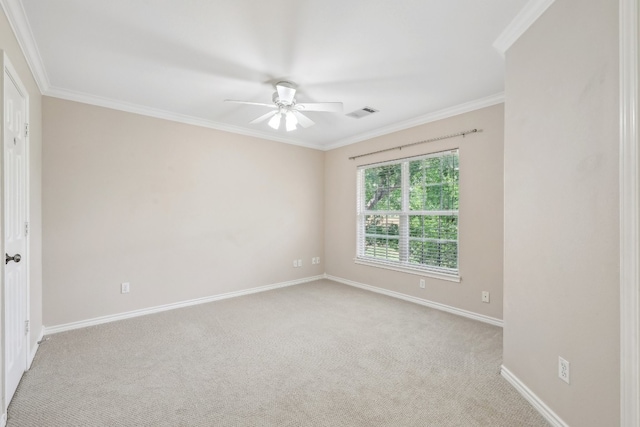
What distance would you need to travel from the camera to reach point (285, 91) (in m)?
2.78

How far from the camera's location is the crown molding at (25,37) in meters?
1.83

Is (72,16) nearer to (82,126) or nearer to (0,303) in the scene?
(82,126)

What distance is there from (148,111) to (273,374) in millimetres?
3442

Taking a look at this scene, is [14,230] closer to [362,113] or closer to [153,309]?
[153,309]

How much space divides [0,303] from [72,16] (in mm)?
1917

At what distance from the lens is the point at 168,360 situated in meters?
2.49

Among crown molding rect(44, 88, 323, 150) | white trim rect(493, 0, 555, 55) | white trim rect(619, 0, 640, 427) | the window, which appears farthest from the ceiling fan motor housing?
white trim rect(619, 0, 640, 427)

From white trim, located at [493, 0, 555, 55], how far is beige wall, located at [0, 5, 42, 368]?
3668 millimetres

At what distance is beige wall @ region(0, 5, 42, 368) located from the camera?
251cm

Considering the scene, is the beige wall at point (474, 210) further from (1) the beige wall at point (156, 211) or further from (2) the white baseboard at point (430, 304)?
(1) the beige wall at point (156, 211)

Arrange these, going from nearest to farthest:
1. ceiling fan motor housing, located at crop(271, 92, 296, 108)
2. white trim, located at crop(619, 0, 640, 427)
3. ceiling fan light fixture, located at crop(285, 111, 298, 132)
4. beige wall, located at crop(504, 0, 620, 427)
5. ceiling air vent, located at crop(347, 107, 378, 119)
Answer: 1. white trim, located at crop(619, 0, 640, 427)
2. beige wall, located at crop(504, 0, 620, 427)
3. ceiling fan motor housing, located at crop(271, 92, 296, 108)
4. ceiling fan light fixture, located at crop(285, 111, 298, 132)
5. ceiling air vent, located at crop(347, 107, 378, 119)

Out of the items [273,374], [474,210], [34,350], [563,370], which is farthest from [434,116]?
[34,350]

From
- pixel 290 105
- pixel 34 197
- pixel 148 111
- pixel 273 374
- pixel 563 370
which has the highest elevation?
pixel 148 111

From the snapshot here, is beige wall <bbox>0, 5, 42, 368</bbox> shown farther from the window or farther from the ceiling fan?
the window
